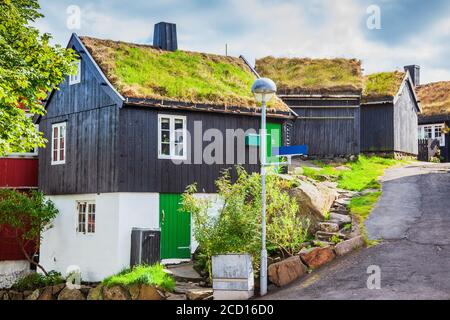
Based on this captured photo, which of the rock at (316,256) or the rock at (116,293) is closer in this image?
the rock at (316,256)

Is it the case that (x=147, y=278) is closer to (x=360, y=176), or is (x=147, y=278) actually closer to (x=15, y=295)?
(x=15, y=295)

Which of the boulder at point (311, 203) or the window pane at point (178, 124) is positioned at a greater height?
the window pane at point (178, 124)

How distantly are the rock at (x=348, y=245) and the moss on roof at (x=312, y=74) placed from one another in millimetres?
15731

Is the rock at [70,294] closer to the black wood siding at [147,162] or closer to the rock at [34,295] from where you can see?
the rock at [34,295]

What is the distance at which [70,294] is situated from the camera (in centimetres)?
1844

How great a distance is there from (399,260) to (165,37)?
41.7ft

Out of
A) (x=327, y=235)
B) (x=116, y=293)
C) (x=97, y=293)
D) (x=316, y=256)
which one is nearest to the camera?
(x=316, y=256)

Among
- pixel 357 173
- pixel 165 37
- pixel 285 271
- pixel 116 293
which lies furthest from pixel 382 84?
pixel 116 293

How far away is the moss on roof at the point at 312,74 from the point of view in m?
31.1

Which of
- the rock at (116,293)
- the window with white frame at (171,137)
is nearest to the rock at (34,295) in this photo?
the rock at (116,293)

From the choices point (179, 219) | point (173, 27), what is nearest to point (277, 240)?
point (179, 219)

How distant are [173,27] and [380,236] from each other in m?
11.6

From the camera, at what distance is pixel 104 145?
2006 cm
